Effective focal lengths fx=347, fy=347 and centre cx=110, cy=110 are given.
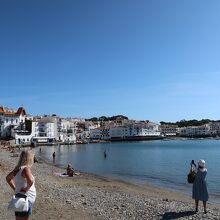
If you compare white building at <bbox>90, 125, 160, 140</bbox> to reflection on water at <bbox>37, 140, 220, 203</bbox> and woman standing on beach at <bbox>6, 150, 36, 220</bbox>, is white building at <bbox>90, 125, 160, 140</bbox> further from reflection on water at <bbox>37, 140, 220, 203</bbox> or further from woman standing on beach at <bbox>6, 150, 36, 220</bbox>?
woman standing on beach at <bbox>6, 150, 36, 220</bbox>

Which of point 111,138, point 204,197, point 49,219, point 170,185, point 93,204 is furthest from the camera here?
point 111,138

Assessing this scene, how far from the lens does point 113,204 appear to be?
1484 cm

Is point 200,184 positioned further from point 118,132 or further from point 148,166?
point 118,132

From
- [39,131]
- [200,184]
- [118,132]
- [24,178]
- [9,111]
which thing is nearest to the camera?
[24,178]

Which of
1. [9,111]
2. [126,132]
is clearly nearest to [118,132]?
[126,132]

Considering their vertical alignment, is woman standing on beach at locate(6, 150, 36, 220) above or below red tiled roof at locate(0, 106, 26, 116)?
below

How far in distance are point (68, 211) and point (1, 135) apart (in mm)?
122773

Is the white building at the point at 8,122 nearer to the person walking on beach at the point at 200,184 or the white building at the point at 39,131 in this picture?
the white building at the point at 39,131

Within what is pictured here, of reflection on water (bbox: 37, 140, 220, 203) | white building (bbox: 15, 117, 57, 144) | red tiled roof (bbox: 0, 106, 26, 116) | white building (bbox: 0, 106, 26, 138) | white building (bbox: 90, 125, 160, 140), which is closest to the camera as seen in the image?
reflection on water (bbox: 37, 140, 220, 203)

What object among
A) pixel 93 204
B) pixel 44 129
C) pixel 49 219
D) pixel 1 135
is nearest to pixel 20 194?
pixel 49 219

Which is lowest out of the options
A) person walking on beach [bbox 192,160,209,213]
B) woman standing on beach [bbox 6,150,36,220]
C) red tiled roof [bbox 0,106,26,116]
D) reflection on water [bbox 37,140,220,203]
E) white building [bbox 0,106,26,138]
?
reflection on water [bbox 37,140,220,203]

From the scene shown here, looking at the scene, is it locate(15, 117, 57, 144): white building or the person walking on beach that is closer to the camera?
the person walking on beach

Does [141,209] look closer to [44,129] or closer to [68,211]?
[68,211]

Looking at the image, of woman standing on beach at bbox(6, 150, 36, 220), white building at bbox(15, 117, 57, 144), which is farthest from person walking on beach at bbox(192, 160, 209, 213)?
white building at bbox(15, 117, 57, 144)
